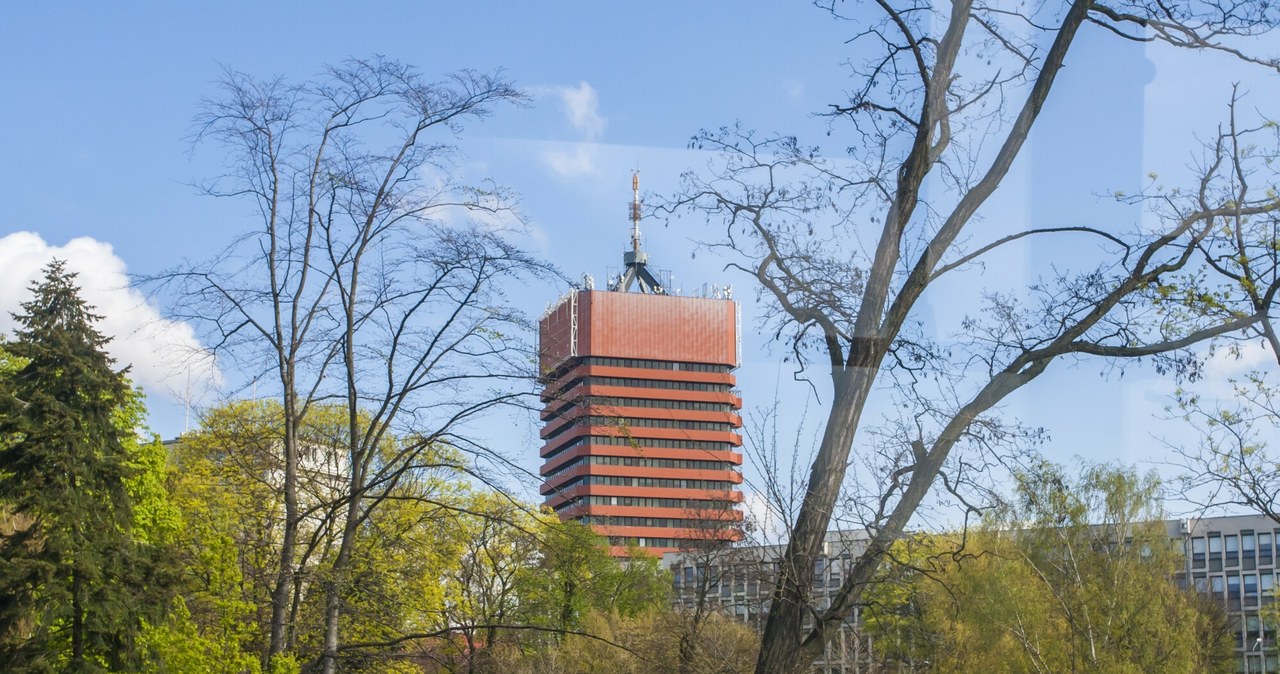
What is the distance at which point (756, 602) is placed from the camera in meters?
10.0

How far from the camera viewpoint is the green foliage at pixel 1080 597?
3281 centimetres

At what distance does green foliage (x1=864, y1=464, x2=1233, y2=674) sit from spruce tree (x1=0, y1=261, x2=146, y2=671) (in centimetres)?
1719

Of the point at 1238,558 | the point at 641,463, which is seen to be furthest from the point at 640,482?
the point at 1238,558

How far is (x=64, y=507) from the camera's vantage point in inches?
773

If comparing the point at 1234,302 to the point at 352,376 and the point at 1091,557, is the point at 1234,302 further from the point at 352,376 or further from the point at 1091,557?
the point at 1091,557

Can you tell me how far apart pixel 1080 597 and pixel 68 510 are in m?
21.8

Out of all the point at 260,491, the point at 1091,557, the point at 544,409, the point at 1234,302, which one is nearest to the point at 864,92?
the point at 1234,302

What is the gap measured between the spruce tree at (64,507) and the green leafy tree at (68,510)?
0.02 m

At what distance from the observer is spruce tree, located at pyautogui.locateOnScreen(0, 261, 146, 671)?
61.9 ft

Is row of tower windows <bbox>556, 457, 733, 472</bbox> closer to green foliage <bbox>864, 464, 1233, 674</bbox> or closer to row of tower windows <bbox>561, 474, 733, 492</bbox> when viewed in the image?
row of tower windows <bbox>561, 474, 733, 492</bbox>

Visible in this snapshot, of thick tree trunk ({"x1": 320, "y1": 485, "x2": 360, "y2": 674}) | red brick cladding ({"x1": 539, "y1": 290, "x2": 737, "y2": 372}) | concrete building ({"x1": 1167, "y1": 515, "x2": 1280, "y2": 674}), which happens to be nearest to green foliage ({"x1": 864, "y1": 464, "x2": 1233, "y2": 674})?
thick tree trunk ({"x1": 320, "y1": 485, "x2": 360, "y2": 674})

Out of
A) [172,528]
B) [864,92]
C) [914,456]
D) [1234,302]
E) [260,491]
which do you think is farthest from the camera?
[172,528]

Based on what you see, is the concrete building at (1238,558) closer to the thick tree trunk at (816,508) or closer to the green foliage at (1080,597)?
the green foliage at (1080,597)

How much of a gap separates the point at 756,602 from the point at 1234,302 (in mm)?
3942
